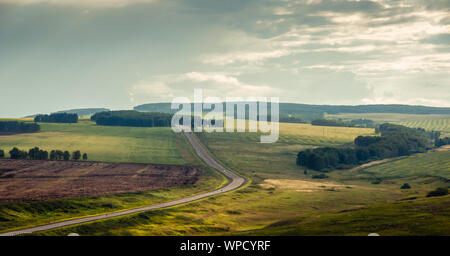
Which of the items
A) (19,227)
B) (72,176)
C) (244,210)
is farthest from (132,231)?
(72,176)

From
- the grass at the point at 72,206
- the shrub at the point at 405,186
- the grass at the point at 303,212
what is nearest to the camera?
the grass at the point at 303,212

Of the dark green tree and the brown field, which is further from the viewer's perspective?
the dark green tree

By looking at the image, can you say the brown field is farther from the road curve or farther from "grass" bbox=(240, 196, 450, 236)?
"grass" bbox=(240, 196, 450, 236)

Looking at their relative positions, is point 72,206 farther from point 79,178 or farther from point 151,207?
point 79,178

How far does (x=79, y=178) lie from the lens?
512 ft

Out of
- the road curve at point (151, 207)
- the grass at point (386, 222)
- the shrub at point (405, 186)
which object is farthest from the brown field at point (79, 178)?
the shrub at point (405, 186)

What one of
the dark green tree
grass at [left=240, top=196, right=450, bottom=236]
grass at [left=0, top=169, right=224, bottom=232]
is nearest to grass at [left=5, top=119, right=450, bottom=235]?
grass at [left=240, top=196, right=450, bottom=236]

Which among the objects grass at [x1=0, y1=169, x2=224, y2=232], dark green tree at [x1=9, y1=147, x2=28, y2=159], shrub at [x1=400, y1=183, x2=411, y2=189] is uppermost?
dark green tree at [x1=9, y1=147, x2=28, y2=159]

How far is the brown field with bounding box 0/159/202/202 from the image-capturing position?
129 meters

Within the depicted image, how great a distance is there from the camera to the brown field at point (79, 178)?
129 meters

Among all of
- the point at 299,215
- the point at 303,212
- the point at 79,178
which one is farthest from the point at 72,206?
the point at 303,212

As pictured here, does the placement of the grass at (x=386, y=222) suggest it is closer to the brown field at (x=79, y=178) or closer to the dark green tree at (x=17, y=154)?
the brown field at (x=79, y=178)
